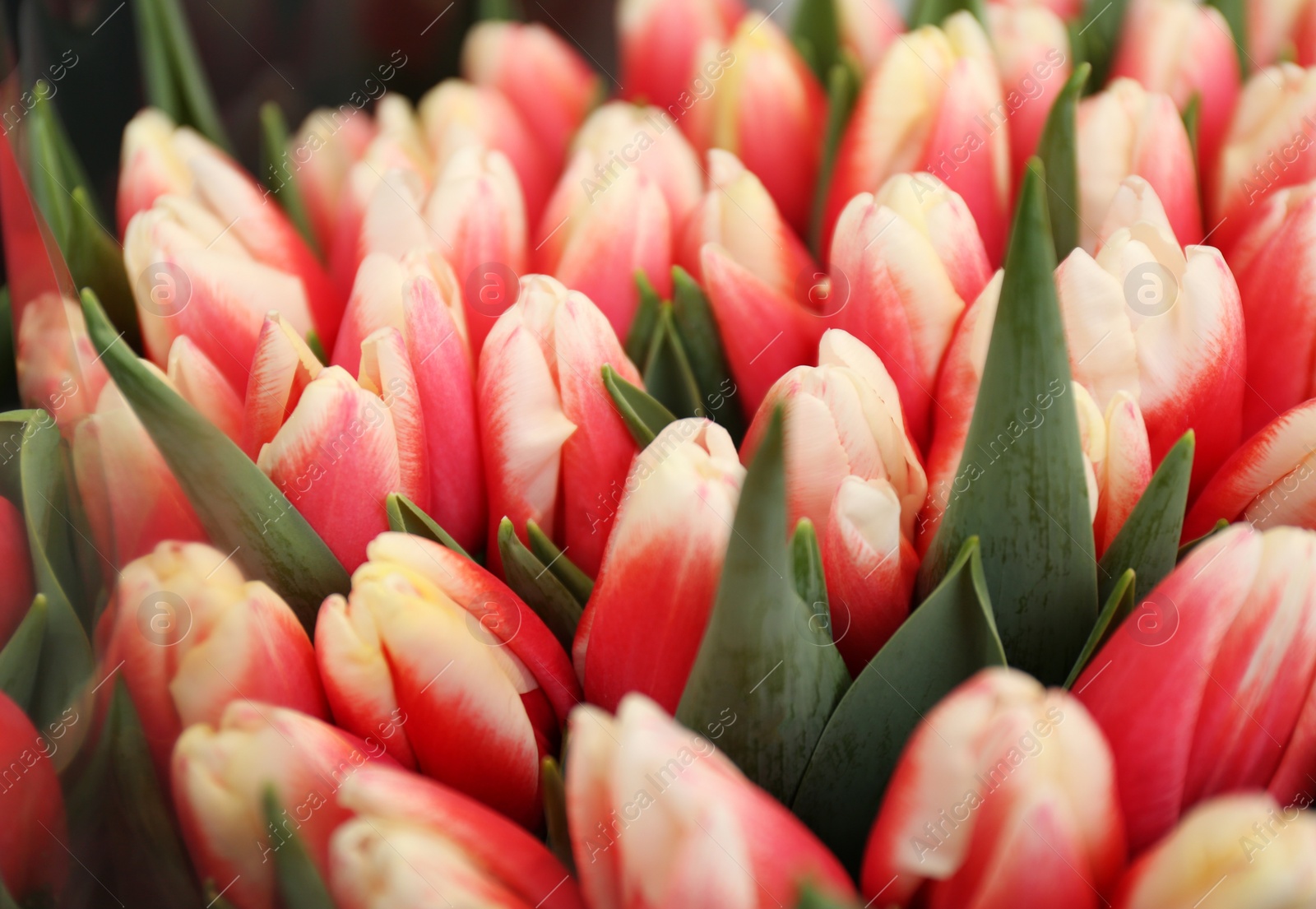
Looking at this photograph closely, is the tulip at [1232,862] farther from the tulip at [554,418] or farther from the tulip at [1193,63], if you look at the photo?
the tulip at [1193,63]

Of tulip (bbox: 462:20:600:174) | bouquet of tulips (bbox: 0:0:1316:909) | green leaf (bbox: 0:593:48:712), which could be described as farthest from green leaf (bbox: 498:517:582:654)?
tulip (bbox: 462:20:600:174)

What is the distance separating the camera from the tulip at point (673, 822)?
205 mm

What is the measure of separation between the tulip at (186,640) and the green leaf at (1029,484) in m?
0.15

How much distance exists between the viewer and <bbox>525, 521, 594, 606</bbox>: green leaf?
30 cm

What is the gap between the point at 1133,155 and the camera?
37 cm

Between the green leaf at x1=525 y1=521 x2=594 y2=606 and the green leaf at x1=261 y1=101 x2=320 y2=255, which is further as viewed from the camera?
the green leaf at x1=261 y1=101 x2=320 y2=255

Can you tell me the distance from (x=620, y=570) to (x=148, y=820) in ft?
0.38

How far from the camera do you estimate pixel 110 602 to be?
9.9 inches

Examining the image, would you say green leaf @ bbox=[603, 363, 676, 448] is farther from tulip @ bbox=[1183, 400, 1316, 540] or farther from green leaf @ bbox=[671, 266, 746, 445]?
tulip @ bbox=[1183, 400, 1316, 540]

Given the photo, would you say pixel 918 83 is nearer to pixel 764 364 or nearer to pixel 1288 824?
pixel 764 364

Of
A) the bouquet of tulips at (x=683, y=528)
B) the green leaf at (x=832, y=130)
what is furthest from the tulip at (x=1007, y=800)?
the green leaf at (x=832, y=130)

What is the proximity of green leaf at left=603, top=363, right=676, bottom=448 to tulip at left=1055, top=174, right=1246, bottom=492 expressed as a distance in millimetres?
107

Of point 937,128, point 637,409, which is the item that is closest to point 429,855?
point 637,409

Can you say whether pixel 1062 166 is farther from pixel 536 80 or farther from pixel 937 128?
pixel 536 80
